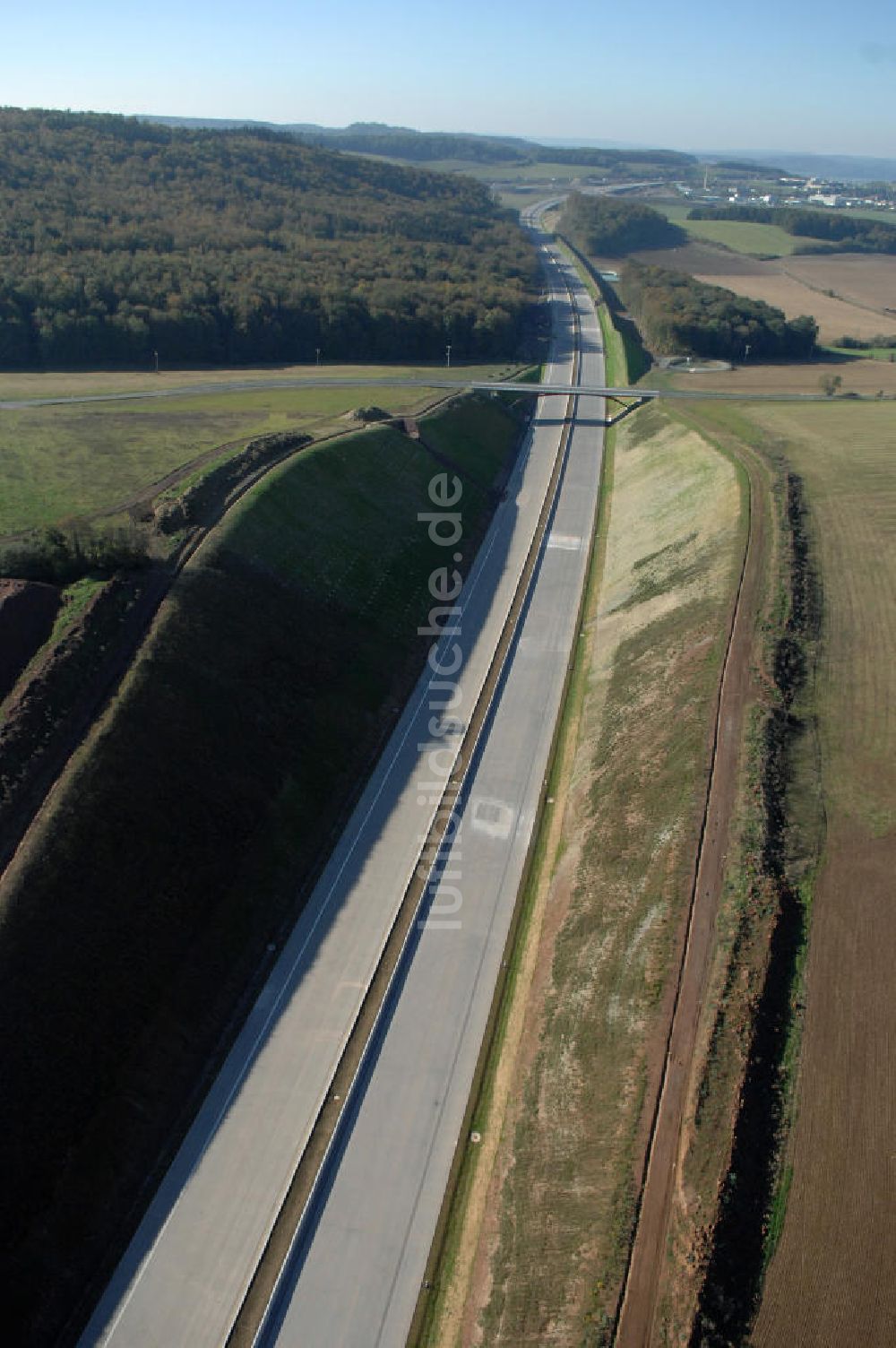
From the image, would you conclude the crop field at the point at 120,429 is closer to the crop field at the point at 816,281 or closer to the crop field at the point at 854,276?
the crop field at the point at 816,281

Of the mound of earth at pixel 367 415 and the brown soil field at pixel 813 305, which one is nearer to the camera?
the mound of earth at pixel 367 415

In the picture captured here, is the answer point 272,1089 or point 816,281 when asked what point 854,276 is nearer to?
point 816,281

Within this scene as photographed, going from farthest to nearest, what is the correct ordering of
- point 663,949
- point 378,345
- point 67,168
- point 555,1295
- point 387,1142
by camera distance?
point 67,168 → point 378,345 → point 663,949 → point 387,1142 → point 555,1295

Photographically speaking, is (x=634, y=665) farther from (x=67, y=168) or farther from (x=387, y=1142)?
(x=67, y=168)

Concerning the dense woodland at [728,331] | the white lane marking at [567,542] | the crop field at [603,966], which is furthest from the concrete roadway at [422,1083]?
the dense woodland at [728,331]

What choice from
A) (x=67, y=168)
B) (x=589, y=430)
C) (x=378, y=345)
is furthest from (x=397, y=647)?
(x=67, y=168)

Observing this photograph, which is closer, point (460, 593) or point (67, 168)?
point (460, 593)
